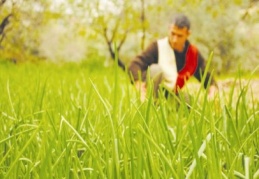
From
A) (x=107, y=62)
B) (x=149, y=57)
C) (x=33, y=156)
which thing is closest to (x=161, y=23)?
(x=107, y=62)

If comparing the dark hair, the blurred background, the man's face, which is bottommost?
the blurred background

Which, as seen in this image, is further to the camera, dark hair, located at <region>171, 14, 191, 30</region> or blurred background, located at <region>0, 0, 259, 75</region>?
blurred background, located at <region>0, 0, 259, 75</region>

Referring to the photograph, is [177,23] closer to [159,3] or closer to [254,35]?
[159,3]

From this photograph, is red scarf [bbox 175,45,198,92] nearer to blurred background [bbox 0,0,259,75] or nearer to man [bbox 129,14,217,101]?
man [bbox 129,14,217,101]

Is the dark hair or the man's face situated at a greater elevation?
the dark hair

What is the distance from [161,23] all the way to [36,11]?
5072 millimetres

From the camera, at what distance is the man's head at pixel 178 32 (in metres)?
3.11

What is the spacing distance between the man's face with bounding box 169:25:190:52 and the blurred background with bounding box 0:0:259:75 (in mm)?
5357

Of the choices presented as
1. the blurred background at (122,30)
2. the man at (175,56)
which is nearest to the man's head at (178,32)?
the man at (175,56)

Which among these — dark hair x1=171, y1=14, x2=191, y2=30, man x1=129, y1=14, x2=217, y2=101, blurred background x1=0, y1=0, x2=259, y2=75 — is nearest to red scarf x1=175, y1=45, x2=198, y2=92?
man x1=129, y1=14, x2=217, y2=101

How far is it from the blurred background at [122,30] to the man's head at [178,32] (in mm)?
5361

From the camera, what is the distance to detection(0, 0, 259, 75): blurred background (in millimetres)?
9414

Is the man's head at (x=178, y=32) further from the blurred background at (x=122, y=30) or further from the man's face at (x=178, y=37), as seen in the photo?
the blurred background at (x=122, y=30)

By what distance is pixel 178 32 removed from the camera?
3.11m
